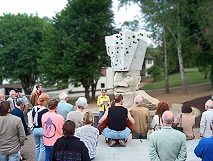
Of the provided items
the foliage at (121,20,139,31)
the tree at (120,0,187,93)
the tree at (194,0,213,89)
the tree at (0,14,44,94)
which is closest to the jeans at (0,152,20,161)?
the tree at (194,0,213,89)

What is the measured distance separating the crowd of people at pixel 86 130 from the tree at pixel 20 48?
1379 inches

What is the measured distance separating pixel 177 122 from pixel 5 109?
14.7 ft

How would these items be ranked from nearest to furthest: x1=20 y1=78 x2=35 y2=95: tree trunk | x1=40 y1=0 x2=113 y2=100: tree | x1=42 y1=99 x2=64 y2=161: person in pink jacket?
x1=42 y1=99 x2=64 y2=161: person in pink jacket, x1=40 y1=0 x2=113 y2=100: tree, x1=20 y1=78 x2=35 y2=95: tree trunk

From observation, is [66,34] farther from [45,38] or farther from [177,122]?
[177,122]

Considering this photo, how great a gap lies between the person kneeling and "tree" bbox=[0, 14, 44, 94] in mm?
36893

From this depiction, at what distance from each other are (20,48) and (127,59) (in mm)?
30811

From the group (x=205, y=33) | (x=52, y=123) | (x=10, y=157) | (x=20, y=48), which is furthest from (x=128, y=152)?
(x=20, y=48)

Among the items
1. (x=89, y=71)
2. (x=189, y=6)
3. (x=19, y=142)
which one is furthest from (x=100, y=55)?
(x=19, y=142)

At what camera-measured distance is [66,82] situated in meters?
37.5

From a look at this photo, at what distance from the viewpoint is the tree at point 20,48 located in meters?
46.0

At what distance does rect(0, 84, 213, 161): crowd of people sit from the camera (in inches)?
224

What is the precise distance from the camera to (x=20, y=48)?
4634 centimetres

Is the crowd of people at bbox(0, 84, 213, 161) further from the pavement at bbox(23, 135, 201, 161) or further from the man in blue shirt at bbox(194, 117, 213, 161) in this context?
the pavement at bbox(23, 135, 201, 161)

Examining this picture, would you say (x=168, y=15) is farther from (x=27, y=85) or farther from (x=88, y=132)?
(x=88, y=132)
